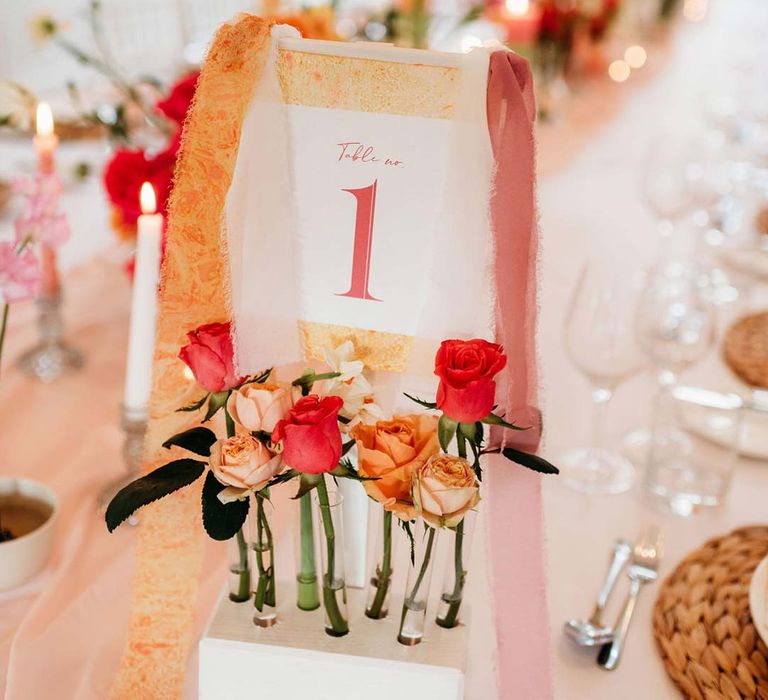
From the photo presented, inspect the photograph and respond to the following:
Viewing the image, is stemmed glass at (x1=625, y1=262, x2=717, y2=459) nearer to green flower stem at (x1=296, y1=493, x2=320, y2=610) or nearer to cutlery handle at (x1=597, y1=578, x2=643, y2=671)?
cutlery handle at (x1=597, y1=578, x2=643, y2=671)

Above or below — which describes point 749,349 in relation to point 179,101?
below

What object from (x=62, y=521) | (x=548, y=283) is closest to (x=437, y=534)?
(x=62, y=521)

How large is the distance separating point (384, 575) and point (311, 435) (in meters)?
0.16

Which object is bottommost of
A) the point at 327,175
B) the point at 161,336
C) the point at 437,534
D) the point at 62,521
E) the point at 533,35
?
the point at 62,521

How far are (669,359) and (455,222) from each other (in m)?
0.48

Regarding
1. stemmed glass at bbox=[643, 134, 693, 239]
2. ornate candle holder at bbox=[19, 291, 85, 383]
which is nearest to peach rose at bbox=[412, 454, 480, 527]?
ornate candle holder at bbox=[19, 291, 85, 383]

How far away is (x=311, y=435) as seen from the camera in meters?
0.47

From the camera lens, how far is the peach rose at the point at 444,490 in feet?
1.55

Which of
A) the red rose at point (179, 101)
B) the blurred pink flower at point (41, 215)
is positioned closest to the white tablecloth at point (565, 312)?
the blurred pink flower at point (41, 215)

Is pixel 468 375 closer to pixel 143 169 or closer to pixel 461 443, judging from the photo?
pixel 461 443

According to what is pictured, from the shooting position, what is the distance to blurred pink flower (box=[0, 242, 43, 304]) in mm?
629

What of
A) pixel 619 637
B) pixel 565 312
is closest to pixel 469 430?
pixel 619 637

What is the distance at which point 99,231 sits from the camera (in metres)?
1.46

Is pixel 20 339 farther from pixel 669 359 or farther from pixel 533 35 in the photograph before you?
pixel 533 35
